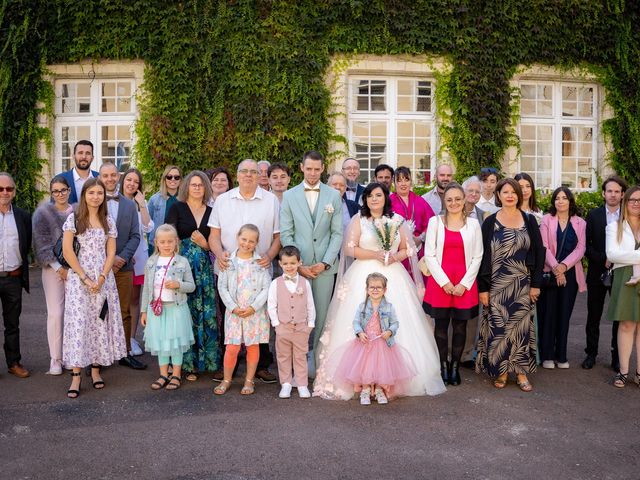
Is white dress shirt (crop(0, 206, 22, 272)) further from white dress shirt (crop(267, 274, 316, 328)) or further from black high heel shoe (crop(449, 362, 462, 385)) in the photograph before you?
black high heel shoe (crop(449, 362, 462, 385))

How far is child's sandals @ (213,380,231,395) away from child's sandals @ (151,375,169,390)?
46 cm

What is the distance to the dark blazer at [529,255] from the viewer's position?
5.53 meters

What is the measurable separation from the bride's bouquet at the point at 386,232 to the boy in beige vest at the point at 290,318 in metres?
0.75

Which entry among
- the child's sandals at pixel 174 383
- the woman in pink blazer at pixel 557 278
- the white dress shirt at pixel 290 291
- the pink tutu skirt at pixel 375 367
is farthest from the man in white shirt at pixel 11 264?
the woman in pink blazer at pixel 557 278

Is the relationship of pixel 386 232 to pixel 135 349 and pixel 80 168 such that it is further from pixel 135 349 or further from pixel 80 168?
pixel 80 168

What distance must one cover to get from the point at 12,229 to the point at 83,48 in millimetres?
6136

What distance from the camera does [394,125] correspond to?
11484 mm

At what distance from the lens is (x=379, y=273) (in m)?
5.40

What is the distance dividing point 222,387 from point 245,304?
0.71 metres

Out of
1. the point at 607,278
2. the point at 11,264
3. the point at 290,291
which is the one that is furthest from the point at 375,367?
the point at 11,264

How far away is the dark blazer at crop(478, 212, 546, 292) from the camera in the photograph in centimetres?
553

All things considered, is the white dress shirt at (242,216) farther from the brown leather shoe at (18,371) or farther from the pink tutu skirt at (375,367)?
the brown leather shoe at (18,371)

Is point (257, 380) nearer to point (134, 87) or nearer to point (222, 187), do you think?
point (222, 187)

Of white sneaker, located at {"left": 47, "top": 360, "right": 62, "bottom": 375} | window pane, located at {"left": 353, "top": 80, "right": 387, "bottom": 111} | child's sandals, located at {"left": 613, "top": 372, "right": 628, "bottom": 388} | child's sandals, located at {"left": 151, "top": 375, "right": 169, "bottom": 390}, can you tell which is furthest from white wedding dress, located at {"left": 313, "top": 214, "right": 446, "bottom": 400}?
window pane, located at {"left": 353, "top": 80, "right": 387, "bottom": 111}
